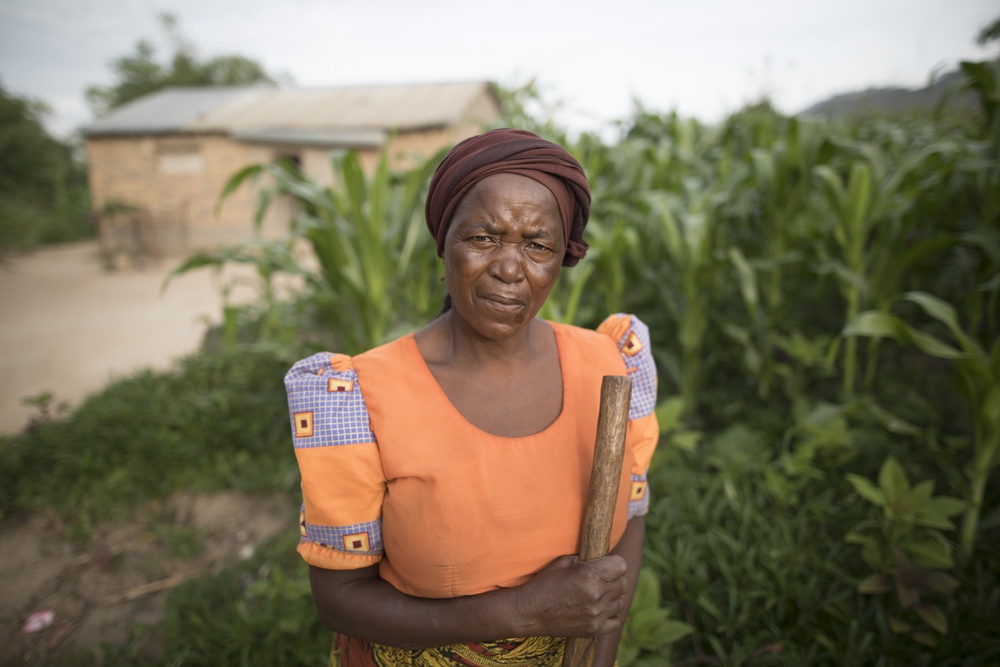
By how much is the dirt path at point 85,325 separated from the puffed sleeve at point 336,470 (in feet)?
9.76

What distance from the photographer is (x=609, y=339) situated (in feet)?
3.52

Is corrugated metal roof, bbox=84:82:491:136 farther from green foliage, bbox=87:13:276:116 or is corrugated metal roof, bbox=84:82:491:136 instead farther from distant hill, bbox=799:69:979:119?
green foliage, bbox=87:13:276:116

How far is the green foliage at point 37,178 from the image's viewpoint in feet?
38.0

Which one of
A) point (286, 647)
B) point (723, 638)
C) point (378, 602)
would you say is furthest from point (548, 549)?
point (286, 647)

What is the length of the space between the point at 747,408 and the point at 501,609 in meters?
2.05

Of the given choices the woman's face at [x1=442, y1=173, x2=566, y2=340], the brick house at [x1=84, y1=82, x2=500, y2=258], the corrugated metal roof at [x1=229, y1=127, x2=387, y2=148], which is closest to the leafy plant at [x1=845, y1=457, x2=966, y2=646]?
the woman's face at [x1=442, y1=173, x2=566, y2=340]

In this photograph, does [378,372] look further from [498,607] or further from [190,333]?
[190,333]

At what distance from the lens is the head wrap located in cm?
81

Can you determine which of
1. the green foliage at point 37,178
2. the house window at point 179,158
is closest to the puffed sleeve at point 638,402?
the house window at point 179,158

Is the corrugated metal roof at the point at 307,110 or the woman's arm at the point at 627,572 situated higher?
the corrugated metal roof at the point at 307,110

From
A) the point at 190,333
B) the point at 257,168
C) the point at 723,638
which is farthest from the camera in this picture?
the point at 190,333

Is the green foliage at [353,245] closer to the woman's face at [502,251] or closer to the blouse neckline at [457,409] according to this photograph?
the blouse neckline at [457,409]

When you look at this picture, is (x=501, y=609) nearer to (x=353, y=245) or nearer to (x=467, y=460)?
(x=467, y=460)

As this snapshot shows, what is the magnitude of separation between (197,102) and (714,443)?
1222 centimetres
